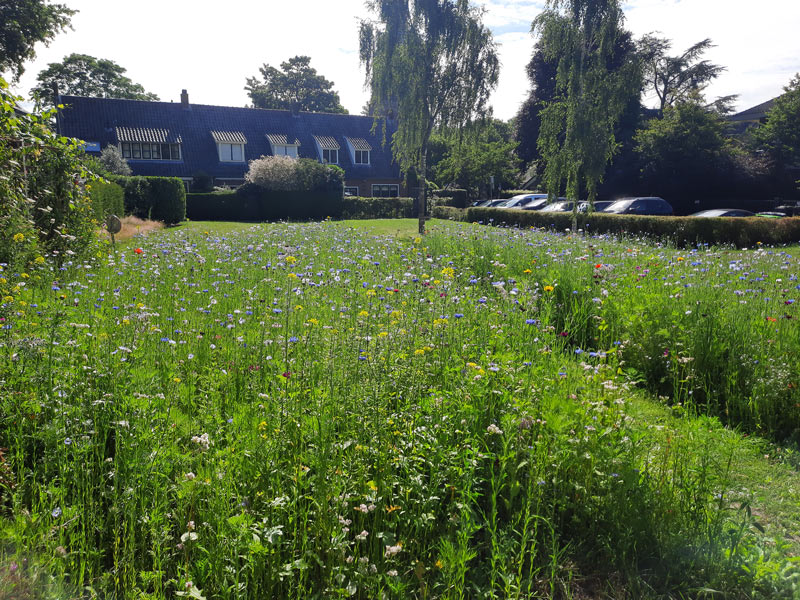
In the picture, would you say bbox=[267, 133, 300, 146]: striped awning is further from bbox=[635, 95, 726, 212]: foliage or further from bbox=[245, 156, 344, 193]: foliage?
bbox=[635, 95, 726, 212]: foliage

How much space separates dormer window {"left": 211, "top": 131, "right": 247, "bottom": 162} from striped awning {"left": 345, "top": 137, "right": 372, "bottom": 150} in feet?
27.1

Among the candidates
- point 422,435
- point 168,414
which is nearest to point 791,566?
point 422,435

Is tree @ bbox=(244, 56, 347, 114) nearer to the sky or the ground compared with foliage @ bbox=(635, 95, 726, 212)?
nearer to the sky

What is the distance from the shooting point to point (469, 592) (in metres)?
2.55

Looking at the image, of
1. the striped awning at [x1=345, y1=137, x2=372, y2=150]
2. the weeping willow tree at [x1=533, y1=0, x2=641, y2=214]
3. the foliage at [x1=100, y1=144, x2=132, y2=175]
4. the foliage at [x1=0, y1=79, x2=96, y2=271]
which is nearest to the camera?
the foliage at [x1=0, y1=79, x2=96, y2=271]

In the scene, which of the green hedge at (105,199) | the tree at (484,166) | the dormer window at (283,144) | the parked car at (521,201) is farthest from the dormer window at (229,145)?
the green hedge at (105,199)

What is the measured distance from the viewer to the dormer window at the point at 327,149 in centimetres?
4050

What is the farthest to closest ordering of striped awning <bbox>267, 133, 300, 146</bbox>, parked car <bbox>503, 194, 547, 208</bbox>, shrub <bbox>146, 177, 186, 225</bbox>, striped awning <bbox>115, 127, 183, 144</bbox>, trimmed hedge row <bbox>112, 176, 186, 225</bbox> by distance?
striped awning <bbox>267, 133, 300, 146</bbox>
striped awning <bbox>115, 127, 183, 144</bbox>
parked car <bbox>503, 194, 547, 208</bbox>
shrub <bbox>146, 177, 186, 225</bbox>
trimmed hedge row <bbox>112, 176, 186, 225</bbox>

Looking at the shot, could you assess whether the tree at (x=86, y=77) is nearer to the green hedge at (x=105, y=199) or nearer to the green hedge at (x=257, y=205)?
the green hedge at (x=257, y=205)

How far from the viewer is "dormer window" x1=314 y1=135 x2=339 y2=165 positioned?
40.5m

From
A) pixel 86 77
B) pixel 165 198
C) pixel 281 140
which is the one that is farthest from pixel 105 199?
pixel 86 77

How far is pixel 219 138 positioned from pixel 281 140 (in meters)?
4.47

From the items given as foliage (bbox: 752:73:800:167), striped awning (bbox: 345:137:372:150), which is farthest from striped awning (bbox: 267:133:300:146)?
foliage (bbox: 752:73:800:167)

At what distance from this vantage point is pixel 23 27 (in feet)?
79.9
